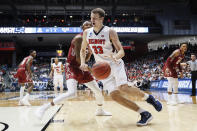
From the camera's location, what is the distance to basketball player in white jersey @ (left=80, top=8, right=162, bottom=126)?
9.74 ft

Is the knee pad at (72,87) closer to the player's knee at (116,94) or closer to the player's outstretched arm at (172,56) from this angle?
the player's knee at (116,94)

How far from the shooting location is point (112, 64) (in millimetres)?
3053

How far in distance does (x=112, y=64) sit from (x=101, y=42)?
36 centimetres

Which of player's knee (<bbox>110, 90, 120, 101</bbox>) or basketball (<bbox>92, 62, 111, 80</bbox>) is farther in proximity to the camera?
player's knee (<bbox>110, 90, 120, 101</bbox>)

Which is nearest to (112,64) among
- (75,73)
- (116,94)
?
(116,94)

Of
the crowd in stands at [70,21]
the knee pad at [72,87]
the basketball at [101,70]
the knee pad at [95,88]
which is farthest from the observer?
the crowd in stands at [70,21]

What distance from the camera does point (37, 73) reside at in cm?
2067

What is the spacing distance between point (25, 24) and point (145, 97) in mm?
20953

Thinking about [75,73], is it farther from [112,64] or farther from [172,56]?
[172,56]

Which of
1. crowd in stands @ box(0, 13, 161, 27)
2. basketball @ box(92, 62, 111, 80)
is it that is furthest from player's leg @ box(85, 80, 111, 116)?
crowd in stands @ box(0, 13, 161, 27)

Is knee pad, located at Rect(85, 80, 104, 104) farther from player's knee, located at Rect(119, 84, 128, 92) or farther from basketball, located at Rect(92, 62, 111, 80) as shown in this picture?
basketball, located at Rect(92, 62, 111, 80)

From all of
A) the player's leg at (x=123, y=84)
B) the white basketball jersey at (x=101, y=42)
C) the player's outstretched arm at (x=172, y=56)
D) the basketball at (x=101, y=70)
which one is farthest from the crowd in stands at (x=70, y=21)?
the basketball at (x=101, y=70)

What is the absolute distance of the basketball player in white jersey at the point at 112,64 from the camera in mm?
2969

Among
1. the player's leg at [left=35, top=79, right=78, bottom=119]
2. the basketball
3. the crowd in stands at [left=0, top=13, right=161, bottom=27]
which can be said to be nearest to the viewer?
the basketball
